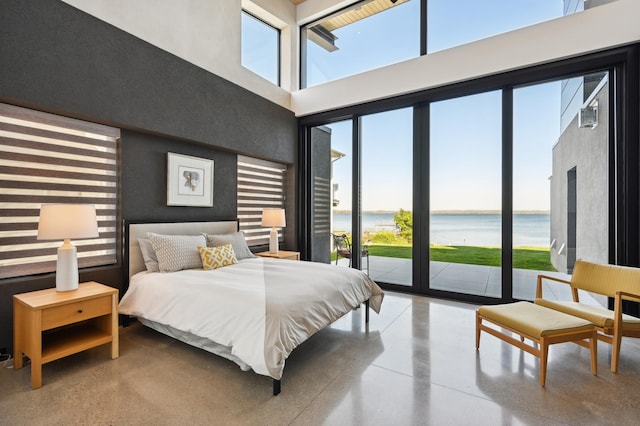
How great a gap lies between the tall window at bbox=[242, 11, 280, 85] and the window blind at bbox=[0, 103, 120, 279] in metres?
2.58

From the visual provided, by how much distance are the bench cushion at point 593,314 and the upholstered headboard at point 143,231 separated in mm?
3721

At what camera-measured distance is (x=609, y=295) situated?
8.39ft

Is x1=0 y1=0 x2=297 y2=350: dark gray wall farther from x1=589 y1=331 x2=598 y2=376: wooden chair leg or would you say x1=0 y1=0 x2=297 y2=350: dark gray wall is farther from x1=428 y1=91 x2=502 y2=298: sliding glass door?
x1=589 y1=331 x2=598 y2=376: wooden chair leg

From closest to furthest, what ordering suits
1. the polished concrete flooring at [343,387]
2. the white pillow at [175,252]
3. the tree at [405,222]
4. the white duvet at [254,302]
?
1. the polished concrete flooring at [343,387]
2. the white duvet at [254,302]
3. the white pillow at [175,252]
4. the tree at [405,222]

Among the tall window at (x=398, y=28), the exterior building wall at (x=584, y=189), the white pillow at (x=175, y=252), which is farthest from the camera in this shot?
the tall window at (x=398, y=28)

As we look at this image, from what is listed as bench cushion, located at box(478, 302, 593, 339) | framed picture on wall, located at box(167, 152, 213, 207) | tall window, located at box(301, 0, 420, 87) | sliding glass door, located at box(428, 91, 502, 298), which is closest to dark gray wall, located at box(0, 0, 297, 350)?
framed picture on wall, located at box(167, 152, 213, 207)

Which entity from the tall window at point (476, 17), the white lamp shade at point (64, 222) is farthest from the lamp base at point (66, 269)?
the tall window at point (476, 17)

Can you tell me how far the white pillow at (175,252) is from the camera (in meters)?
3.07

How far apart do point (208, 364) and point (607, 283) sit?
11.2 feet

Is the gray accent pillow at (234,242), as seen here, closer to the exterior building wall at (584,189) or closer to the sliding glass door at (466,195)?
the sliding glass door at (466,195)

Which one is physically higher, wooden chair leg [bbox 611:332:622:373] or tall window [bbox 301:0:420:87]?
tall window [bbox 301:0:420:87]

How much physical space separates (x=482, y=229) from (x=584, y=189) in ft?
3.80

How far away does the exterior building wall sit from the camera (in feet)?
11.2

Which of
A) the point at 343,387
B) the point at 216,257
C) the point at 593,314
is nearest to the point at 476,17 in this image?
the point at 593,314
